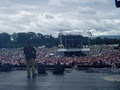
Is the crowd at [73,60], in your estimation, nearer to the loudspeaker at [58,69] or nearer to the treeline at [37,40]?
the loudspeaker at [58,69]

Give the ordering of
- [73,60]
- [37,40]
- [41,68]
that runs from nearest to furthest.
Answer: [41,68] → [73,60] → [37,40]

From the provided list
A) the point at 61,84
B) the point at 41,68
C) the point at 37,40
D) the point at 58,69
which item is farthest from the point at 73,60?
the point at 37,40

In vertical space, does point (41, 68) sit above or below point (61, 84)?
above

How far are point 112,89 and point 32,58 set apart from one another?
6300 millimetres

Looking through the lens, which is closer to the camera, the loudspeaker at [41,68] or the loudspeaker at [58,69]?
the loudspeaker at [41,68]

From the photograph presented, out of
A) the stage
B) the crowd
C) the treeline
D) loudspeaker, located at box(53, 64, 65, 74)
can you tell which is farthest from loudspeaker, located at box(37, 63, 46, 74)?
the treeline

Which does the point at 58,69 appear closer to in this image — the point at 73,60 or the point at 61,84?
the point at 61,84

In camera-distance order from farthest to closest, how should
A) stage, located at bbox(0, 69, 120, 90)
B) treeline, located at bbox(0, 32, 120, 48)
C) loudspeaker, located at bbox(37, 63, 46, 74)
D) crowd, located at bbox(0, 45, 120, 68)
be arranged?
treeline, located at bbox(0, 32, 120, 48), crowd, located at bbox(0, 45, 120, 68), loudspeaker, located at bbox(37, 63, 46, 74), stage, located at bbox(0, 69, 120, 90)

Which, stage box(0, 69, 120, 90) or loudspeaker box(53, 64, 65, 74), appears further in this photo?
loudspeaker box(53, 64, 65, 74)

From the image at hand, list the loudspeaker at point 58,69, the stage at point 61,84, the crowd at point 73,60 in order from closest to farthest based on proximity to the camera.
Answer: the stage at point 61,84
the loudspeaker at point 58,69
the crowd at point 73,60

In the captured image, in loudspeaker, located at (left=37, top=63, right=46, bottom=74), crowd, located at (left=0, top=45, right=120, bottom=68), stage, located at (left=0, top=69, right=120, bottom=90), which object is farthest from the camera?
crowd, located at (left=0, top=45, right=120, bottom=68)

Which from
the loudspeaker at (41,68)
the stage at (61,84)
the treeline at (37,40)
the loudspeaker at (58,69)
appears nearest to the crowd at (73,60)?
the loudspeaker at (41,68)

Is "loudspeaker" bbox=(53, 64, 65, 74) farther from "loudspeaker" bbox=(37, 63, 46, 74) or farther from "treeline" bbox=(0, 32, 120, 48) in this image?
"treeline" bbox=(0, 32, 120, 48)

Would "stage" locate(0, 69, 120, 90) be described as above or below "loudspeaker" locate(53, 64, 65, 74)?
below
